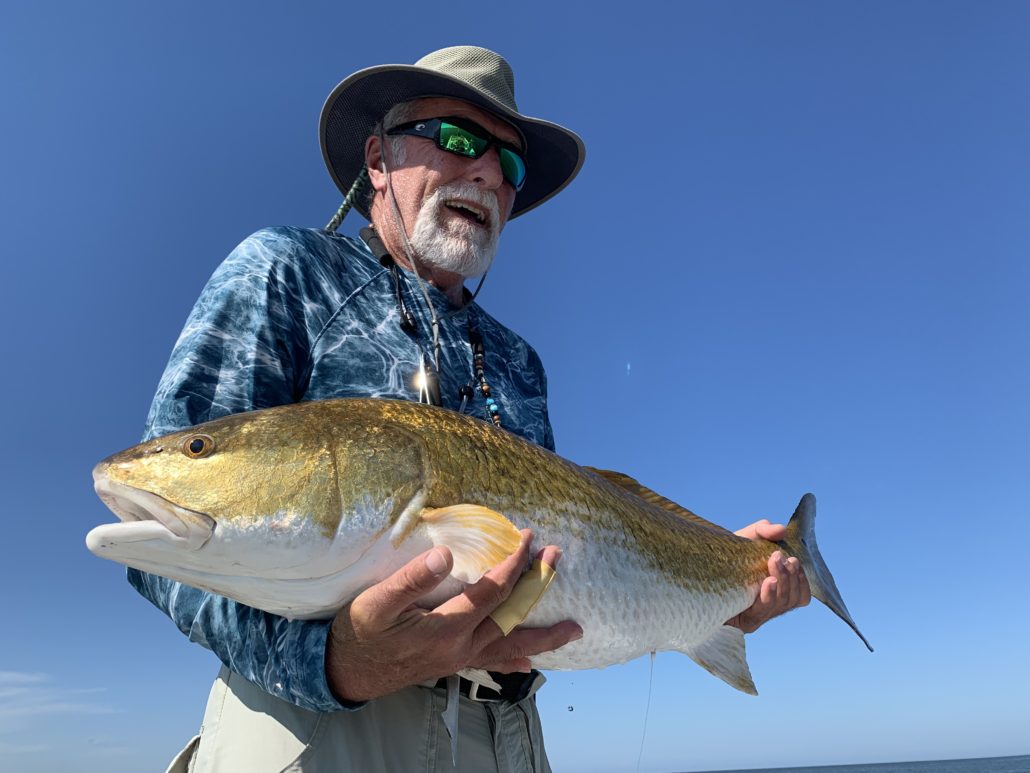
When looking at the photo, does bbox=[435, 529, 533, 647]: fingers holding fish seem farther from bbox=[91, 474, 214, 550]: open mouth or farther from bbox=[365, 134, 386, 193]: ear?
bbox=[365, 134, 386, 193]: ear

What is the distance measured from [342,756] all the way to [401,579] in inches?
40.9

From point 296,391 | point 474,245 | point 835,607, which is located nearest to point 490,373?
point 474,245

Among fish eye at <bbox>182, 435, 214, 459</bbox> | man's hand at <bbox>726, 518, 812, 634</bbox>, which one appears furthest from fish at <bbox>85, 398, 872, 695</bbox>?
man's hand at <bbox>726, 518, 812, 634</bbox>

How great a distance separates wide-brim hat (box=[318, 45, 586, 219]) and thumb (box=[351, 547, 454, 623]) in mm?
3466

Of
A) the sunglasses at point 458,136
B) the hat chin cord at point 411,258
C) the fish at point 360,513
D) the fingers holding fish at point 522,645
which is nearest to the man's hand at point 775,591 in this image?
the fish at point 360,513

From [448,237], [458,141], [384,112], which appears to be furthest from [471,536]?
[384,112]

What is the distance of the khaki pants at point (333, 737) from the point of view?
9.23 feet

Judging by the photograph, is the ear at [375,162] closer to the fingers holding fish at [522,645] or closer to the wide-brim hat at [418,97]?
the wide-brim hat at [418,97]

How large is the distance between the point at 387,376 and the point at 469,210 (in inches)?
66.3

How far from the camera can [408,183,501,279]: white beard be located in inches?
180

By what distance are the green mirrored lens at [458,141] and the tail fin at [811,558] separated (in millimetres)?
3483

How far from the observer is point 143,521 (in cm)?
231

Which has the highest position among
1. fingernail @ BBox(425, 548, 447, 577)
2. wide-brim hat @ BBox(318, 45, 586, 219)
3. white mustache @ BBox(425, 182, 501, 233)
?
wide-brim hat @ BBox(318, 45, 586, 219)

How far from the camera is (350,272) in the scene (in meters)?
3.91
